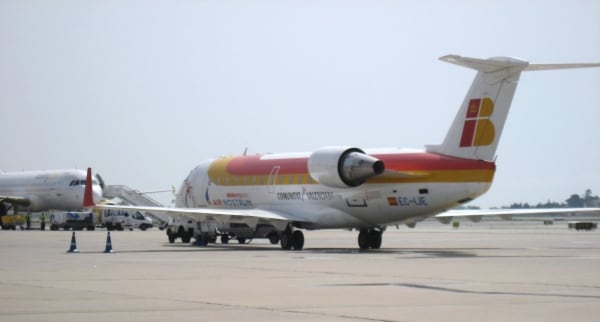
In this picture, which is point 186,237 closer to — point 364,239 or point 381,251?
point 364,239

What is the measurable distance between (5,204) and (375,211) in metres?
53.5

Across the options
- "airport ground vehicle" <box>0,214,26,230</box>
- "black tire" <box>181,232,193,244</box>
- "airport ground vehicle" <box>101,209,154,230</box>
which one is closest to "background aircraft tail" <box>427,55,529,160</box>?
"black tire" <box>181,232,193,244</box>

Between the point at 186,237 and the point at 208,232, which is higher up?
the point at 208,232

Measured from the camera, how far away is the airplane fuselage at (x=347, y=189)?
3256 centimetres

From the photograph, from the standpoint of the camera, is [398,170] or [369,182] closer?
[398,170]

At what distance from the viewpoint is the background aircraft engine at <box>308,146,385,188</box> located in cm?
3438

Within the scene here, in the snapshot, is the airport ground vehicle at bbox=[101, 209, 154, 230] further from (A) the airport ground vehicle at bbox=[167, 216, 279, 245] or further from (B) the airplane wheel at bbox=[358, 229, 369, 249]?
(B) the airplane wheel at bbox=[358, 229, 369, 249]

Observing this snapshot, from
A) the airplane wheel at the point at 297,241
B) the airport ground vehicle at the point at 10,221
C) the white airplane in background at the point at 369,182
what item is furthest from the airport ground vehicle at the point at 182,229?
the airport ground vehicle at the point at 10,221

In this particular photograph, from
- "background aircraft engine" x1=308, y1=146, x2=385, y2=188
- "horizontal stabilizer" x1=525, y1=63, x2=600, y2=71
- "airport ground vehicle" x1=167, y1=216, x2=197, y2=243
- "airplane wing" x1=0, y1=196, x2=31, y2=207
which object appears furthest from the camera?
"airplane wing" x1=0, y1=196, x2=31, y2=207

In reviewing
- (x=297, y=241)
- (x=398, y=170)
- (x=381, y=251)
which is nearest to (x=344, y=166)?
(x=398, y=170)

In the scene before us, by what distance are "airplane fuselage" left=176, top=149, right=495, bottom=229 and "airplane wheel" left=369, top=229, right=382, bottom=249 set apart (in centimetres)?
117

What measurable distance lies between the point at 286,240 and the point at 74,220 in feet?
136

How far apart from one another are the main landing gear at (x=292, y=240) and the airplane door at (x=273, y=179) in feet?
11.1

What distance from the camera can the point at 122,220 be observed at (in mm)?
77438
